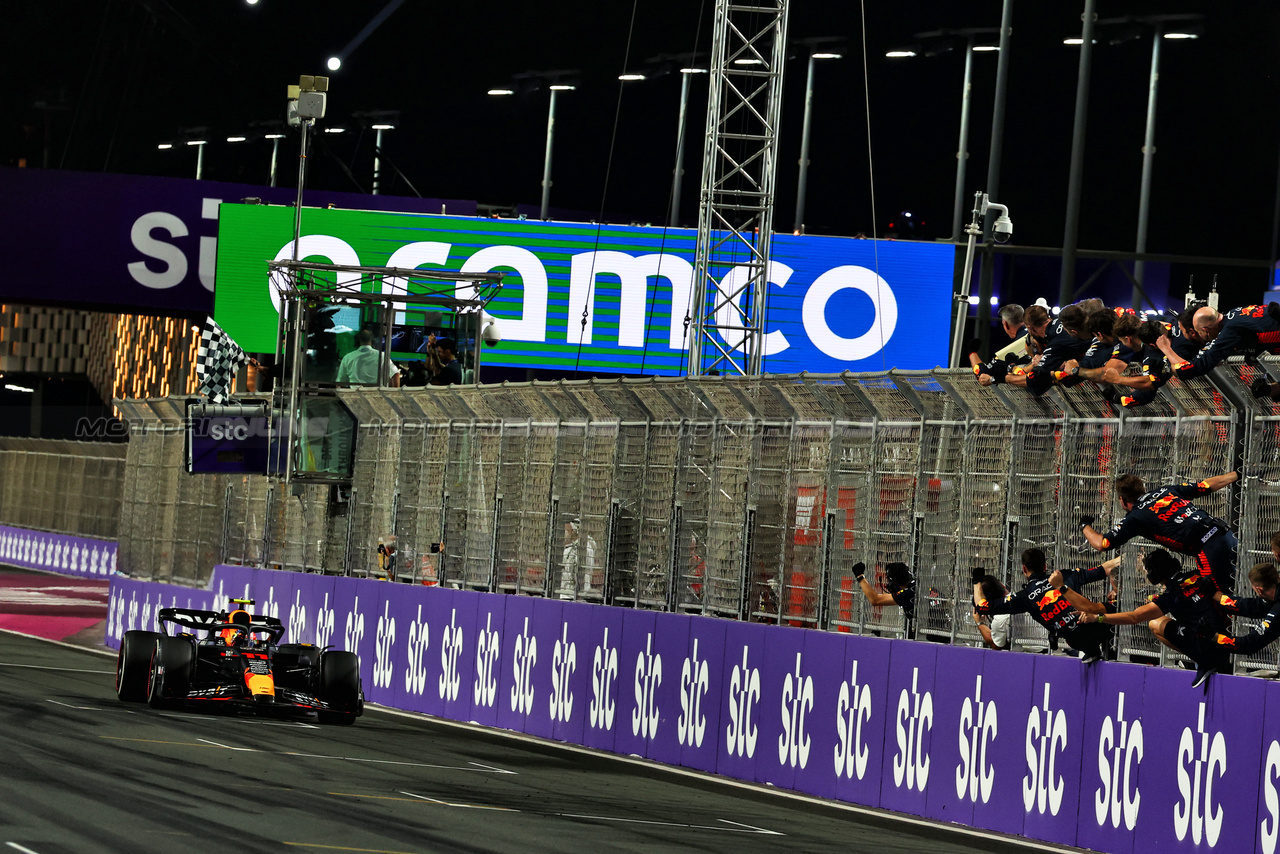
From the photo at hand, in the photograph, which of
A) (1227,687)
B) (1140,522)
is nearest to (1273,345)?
(1140,522)

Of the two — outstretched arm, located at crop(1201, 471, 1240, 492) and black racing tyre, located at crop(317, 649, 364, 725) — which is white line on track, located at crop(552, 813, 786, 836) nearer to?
outstretched arm, located at crop(1201, 471, 1240, 492)

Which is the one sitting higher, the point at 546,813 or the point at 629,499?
the point at 629,499

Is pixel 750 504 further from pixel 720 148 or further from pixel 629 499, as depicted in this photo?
pixel 720 148

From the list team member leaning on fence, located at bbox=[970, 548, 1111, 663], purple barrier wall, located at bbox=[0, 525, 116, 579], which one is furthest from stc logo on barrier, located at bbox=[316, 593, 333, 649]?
purple barrier wall, located at bbox=[0, 525, 116, 579]

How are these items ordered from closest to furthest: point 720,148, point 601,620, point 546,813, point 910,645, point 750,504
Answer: point 546,813, point 910,645, point 750,504, point 601,620, point 720,148

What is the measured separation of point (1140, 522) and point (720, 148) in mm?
18268

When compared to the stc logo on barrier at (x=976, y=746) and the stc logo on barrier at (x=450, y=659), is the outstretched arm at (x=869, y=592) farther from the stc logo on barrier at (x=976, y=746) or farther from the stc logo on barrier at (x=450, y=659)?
the stc logo on barrier at (x=450, y=659)

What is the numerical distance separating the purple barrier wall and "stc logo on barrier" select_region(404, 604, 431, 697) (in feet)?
73.7

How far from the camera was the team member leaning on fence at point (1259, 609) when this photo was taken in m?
9.90

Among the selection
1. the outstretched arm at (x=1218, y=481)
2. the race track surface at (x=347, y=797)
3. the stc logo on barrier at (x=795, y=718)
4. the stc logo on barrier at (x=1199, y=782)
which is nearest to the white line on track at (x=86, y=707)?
the race track surface at (x=347, y=797)

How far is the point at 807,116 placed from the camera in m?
39.9

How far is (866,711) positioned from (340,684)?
5.05 metres

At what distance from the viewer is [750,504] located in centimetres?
1523

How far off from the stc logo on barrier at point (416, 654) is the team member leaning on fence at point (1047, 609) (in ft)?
28.9
